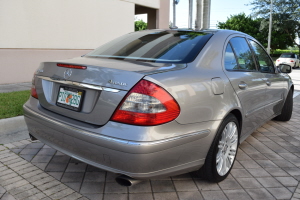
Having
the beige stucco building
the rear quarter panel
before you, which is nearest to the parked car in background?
the beige stucco building

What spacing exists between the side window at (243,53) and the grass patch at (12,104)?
3.40 m

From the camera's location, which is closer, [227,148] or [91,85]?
[91,85]

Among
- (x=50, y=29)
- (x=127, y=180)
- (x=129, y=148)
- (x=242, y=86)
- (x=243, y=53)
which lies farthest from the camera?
(x=50, y=29)

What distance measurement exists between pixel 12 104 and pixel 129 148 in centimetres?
400

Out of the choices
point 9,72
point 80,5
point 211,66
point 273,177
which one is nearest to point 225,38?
point 211,66

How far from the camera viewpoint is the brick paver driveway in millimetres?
2707

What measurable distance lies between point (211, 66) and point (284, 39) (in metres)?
41.0

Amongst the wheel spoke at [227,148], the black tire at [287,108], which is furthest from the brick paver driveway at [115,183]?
the black tire at [287,108]

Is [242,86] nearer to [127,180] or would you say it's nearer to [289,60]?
[127,180]

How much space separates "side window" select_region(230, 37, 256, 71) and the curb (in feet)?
10.4

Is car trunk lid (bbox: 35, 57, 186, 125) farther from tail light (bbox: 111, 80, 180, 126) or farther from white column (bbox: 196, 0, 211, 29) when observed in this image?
white column (bbox: 196, 0, 211, 29)

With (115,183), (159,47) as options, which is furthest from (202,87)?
(115,183)

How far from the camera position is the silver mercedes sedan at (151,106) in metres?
2.19

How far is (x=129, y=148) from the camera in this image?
212cm
